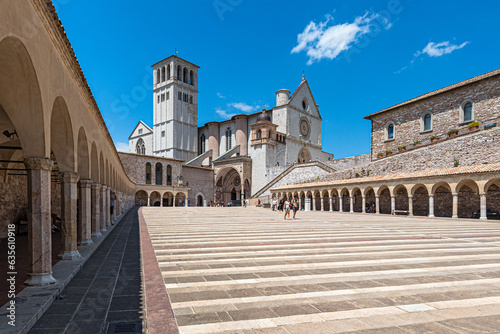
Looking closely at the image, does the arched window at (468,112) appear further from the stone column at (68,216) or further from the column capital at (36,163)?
the column capital at (36,163)

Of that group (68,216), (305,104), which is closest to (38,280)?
(68,216)

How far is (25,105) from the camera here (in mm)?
5918

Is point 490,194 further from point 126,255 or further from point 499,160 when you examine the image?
point 126,255

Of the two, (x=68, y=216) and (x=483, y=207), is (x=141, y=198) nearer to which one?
(x=483, y=207)

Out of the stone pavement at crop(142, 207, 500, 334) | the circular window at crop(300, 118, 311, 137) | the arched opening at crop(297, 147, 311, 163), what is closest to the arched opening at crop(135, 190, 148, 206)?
the arched opening at crop(297, 147, 311, 163)

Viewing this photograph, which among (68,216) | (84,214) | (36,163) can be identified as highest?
(36,163)

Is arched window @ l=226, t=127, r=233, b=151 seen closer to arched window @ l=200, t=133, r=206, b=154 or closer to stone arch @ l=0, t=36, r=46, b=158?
arched window @ l=200, t=133, r=206, b=154

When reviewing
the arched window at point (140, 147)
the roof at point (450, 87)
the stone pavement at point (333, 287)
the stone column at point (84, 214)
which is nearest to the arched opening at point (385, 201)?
the roof at point (450, 87)

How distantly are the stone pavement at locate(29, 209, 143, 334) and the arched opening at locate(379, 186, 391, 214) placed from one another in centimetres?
2778

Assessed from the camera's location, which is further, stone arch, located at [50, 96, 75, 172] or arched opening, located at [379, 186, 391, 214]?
→ arched opening, located at [379, 186, 391, 214]

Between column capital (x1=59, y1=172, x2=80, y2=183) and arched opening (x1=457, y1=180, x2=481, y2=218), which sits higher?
column capital (x1=59, y1=172, x2=80, y2=183)

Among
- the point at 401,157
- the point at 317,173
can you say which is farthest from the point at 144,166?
the point at 401,157

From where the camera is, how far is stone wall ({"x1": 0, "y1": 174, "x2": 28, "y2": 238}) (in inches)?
451

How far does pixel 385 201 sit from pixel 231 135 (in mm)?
37747
